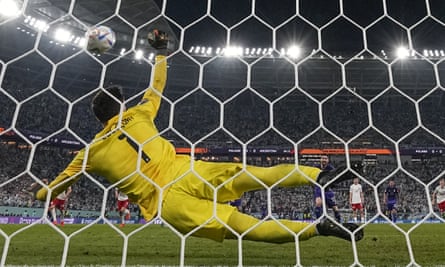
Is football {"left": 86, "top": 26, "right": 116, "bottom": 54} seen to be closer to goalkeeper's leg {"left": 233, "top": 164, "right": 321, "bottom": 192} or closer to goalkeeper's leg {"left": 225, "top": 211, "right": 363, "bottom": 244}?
goalkeeper's leg {"left": 233, "top": 164, "right": 321, "bottom": 192}

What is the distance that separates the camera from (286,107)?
56.4 feet

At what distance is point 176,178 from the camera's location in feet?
6.82

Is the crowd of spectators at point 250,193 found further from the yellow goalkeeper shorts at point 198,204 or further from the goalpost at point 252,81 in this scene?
the yellow goalkeeper shorts at point 198,204

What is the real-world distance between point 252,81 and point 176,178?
1337 cm

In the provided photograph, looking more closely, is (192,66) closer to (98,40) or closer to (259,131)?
(259,131)

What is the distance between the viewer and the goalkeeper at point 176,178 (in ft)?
6.59

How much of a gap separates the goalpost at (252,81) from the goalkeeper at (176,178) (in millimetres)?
8612

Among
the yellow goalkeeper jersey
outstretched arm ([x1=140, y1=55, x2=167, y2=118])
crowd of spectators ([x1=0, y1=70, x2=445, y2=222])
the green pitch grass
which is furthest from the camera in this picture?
crowd of spectators ([x1=0, y1=70, x2=445, y2=222])

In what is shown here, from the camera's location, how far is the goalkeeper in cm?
201

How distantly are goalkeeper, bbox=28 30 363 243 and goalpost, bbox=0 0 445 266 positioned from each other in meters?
8.61

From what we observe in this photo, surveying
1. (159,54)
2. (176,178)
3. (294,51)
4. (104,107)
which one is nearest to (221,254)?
(176,178)

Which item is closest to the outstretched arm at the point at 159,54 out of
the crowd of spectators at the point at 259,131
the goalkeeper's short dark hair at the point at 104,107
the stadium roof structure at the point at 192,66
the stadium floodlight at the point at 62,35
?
the goalkeeper's short dark hair at the point at 104,107

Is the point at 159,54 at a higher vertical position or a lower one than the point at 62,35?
lower

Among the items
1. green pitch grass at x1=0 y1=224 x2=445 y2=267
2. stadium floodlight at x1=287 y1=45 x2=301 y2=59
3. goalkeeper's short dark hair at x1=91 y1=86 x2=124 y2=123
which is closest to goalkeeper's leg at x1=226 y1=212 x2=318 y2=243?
green pitch grass at x1=0 y1=224 x2=445 y2=267
